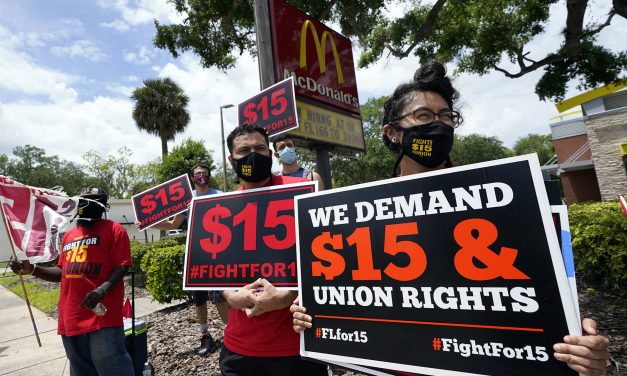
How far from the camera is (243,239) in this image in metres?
1.99

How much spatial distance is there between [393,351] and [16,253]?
3503mm

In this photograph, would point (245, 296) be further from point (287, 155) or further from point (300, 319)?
point (287, 155)

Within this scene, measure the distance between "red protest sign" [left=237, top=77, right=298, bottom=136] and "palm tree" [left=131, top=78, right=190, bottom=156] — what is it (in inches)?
970

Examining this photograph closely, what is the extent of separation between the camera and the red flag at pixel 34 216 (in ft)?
10.3

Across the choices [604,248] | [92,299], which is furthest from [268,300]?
[604,248]

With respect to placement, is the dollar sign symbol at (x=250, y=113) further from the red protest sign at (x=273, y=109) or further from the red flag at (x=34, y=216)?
the red flag at (x=34, y=216)

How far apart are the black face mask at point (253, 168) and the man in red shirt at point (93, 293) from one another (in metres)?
1.61

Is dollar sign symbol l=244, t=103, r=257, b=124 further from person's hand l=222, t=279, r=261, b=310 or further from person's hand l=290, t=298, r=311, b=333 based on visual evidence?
person's hand l=290, t=298, r=311, b=333

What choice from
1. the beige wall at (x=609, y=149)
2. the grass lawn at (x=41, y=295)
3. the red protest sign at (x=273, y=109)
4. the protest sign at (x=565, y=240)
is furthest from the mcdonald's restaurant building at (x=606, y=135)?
the grass lawn at (x=41, y=295)

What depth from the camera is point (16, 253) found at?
3.11 metres

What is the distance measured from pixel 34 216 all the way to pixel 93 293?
1304mm

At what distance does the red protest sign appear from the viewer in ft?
14.1

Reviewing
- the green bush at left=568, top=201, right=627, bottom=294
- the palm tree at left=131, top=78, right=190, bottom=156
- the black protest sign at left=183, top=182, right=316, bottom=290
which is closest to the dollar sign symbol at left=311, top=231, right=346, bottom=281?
the black protest sign at left=183, top=182, right=316, bottom=290

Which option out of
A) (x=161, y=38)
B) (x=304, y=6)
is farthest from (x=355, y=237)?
(x=161, y=38)
